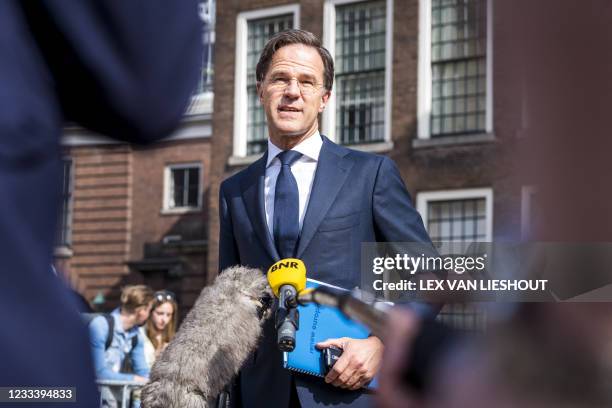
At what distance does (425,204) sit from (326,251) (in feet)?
51.2

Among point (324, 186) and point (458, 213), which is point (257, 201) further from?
point (458, 213)

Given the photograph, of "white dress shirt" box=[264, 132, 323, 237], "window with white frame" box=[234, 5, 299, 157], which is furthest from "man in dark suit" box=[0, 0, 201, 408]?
"window with white frame" box=[234, 5, 299, 157]

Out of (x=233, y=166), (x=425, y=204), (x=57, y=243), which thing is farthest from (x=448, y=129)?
(x=57, y=243)

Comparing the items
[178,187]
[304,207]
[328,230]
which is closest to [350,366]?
[328,230]

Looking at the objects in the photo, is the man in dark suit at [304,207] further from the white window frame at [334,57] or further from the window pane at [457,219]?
the white window frame at [334,57]

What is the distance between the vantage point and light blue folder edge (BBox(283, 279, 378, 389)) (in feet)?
9.42

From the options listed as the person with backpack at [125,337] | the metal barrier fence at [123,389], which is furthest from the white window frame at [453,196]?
the metal barrier fence at [123,389]

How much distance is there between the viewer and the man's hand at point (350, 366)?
2.79 meters

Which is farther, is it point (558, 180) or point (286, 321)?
point (286, 321)

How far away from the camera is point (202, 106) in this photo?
24422 mm

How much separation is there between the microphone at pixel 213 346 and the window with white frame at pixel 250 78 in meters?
17.5

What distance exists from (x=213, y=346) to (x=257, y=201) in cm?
60

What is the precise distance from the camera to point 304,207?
332cm

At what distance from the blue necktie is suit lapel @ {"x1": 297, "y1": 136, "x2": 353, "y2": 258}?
0.03 metres
